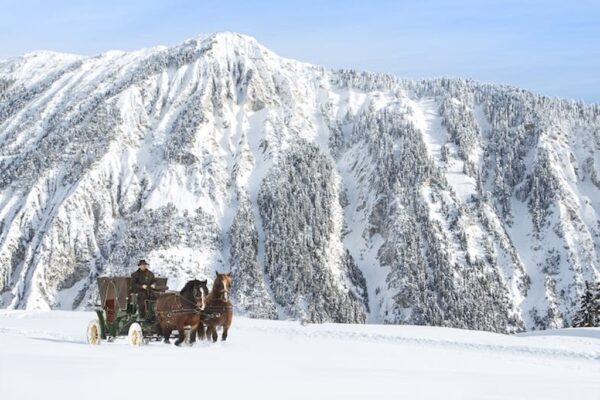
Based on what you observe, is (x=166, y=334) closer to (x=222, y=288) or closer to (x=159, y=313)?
(x=159, y=313)

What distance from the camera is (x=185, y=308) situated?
20094 mm

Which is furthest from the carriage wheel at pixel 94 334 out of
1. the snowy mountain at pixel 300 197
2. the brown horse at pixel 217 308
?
the snowy mountain at pixel 300 197

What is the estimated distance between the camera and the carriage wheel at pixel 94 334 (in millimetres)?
20344

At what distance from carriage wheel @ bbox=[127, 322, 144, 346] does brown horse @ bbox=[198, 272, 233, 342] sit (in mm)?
1900

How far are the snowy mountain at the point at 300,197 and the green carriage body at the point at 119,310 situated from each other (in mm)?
119270

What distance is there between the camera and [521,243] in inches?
6491

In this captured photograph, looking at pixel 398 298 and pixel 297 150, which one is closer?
pixel 398 298

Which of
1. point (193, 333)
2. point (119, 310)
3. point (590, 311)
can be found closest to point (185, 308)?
point (193, 333)

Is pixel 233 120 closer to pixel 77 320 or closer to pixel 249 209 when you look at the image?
pixel 249 209

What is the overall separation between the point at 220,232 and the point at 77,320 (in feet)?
398

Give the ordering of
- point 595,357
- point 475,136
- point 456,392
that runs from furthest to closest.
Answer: point 475,136
point 595,357
point 456,392

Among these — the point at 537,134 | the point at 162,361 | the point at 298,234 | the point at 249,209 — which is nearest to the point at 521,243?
the point at 537,134

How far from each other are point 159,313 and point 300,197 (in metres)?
144

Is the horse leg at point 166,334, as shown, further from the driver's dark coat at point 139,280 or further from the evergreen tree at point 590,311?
the evergreen tree at point 590,311
